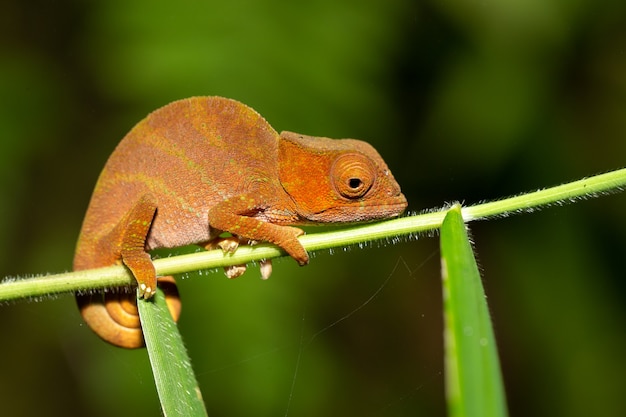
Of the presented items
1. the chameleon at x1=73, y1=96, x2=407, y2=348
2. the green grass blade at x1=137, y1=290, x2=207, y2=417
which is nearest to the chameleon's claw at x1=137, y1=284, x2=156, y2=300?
the green grass blade at x1=137, y1=290, x2=207, y2=417

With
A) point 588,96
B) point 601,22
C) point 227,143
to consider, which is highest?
point 601,22

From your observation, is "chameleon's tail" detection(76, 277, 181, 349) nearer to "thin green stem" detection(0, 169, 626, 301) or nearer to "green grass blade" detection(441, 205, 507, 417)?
"thin green stem" detection(0, 169, 626, 301)

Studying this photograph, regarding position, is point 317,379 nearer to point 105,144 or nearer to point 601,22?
point 105,144

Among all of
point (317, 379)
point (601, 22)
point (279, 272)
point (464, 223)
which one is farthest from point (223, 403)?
point (601, 22)

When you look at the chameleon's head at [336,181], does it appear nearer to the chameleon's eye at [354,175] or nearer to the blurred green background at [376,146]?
the chameleon's eye at [354,175]

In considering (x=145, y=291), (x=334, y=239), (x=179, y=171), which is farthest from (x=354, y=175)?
(x=145, y=291)

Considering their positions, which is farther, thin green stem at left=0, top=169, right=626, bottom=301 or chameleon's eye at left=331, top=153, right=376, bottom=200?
chameleon's eye at left=331, top=153, right=376, bottom=200

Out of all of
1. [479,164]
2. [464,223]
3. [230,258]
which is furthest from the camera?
[479,164]
